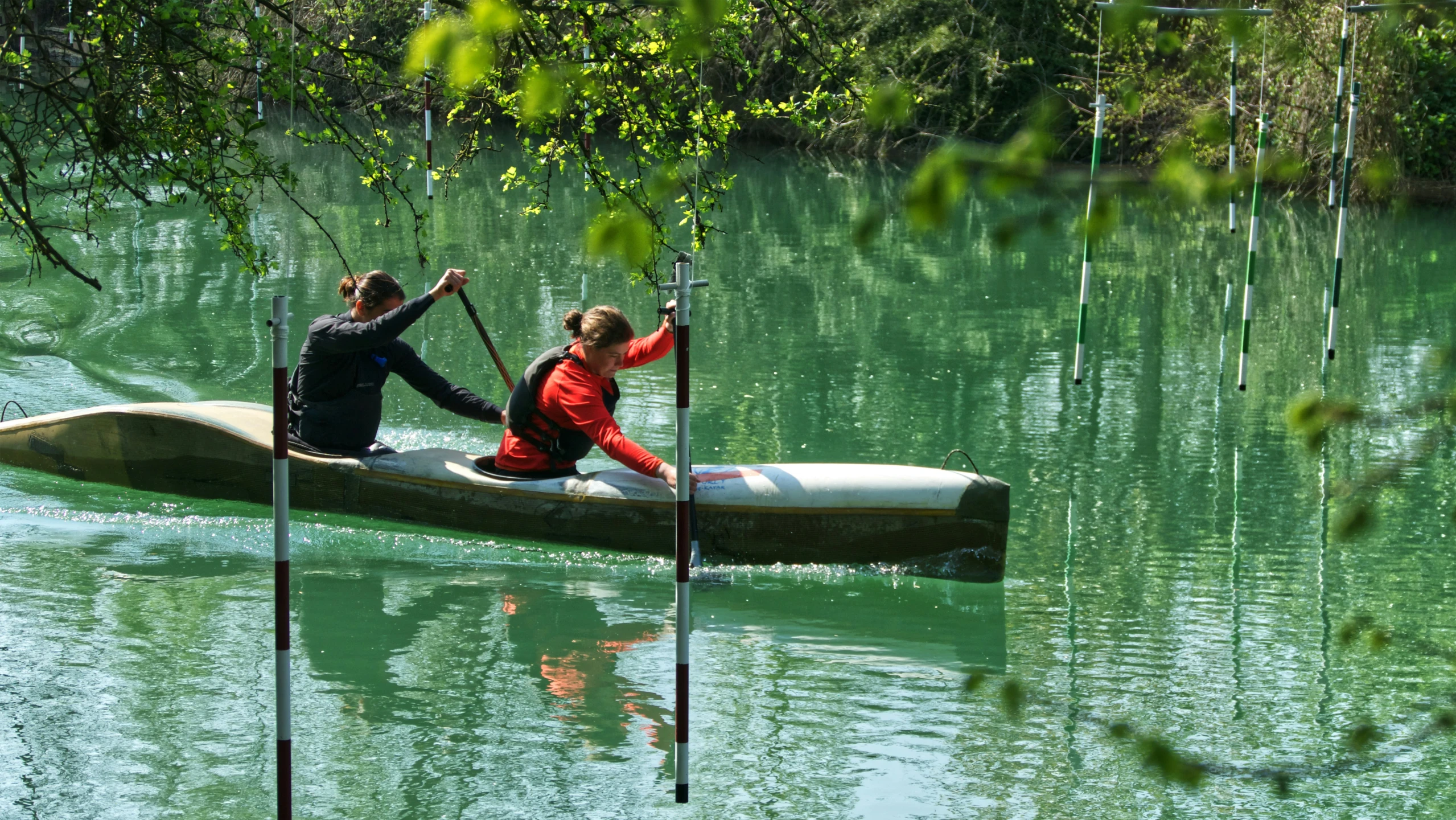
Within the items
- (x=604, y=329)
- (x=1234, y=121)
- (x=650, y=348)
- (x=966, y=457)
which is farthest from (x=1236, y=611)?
(x=1234, y=121)

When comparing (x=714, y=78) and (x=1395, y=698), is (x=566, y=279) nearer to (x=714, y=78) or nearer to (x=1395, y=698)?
(x=1395, y=698)

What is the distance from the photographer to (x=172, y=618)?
5039 mm

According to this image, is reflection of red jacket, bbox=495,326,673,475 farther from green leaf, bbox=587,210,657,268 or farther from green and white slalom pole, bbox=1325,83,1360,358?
green and white slalom pole, bbox=1325,83,1360,358

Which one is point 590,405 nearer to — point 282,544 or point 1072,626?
point 1072,626

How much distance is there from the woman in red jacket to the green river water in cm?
39

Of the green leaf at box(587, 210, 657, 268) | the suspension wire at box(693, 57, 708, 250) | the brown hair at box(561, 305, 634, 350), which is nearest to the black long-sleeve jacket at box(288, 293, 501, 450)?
the brown hair at box(561, 305, 634, 350)

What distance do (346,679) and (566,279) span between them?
7906mm

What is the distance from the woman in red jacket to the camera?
5.47m

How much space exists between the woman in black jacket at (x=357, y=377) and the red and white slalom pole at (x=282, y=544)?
2.65 metres

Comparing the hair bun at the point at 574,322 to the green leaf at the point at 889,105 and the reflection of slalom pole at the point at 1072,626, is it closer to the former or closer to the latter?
the reflection of slalom pole at the point at 1072,626

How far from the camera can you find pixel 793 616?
522 cm

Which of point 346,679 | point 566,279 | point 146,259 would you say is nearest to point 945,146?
point 346,679

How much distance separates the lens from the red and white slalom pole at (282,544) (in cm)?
296

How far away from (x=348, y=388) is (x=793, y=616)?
2.17m
